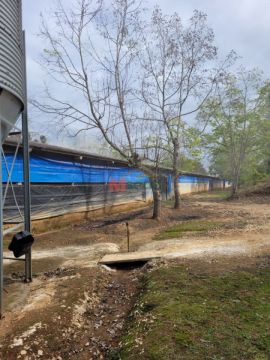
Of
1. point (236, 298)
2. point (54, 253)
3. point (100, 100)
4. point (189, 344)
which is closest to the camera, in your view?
point (189, 344)

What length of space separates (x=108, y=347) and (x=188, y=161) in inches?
853

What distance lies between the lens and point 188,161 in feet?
84.4

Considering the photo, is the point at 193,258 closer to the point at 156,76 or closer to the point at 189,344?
the point at 189,344

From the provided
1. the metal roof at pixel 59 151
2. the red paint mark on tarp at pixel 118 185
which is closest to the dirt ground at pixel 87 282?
the metal roof at pixel 59 151

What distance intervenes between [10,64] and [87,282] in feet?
13.7

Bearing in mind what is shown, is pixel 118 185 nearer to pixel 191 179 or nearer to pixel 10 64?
pixel 10 64

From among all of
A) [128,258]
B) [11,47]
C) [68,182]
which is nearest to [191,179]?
[68,182]

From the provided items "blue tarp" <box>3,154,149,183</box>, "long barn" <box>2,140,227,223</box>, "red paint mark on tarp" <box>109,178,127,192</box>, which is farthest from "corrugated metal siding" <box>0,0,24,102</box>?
"red paint mark on tarp" <box>109,178,127,192</box>

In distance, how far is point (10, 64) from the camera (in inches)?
232

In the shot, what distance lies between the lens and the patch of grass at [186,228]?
12.1m

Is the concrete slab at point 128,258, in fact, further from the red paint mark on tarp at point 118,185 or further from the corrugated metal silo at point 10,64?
the red paint mark on tarp at point 118,185

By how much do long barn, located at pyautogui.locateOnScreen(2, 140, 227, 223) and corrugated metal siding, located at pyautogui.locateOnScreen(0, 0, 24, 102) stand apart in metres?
3.28

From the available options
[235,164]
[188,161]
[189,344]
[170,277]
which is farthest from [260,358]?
[235,164]

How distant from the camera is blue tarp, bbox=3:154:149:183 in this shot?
41.1 ft
